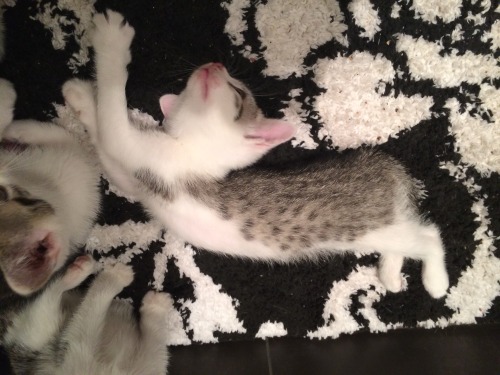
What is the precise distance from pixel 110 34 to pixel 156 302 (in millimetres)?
958

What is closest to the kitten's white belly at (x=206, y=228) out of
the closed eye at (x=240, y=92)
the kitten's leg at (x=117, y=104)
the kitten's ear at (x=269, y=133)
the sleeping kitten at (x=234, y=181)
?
the sleeping kitten at (x=234, y=181)

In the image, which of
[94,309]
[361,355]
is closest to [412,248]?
[361,355]

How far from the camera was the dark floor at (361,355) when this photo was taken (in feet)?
5.36

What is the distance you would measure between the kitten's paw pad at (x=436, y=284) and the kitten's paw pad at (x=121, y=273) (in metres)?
1.07

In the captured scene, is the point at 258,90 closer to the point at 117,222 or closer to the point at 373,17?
the point at 373,17

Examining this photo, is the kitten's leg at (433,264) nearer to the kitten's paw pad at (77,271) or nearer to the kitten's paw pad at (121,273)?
the kitten's paw pad at (121,273)

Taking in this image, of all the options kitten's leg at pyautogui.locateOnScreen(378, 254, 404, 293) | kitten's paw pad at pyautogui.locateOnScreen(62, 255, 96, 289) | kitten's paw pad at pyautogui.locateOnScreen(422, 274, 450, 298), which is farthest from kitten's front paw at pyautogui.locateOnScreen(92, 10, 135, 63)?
kitten's paw pad at pyautogui.locateOnScreen(422, 274, 450, 298)

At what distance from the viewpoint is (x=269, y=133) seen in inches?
57.1

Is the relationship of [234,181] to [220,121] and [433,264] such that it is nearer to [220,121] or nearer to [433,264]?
[220,121]

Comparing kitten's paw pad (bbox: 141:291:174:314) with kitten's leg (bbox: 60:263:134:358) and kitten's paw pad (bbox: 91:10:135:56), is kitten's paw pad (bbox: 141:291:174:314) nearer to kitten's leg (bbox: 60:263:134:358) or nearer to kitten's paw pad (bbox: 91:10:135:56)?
kitten's leg (bbox: 60:263:134:358)

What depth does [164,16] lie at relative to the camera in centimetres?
167

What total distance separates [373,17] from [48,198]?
125 centimetres

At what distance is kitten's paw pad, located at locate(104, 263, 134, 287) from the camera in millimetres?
1697

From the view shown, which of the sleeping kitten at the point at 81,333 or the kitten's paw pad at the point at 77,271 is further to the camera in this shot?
the kitten's paw pad at the point at 77,271
